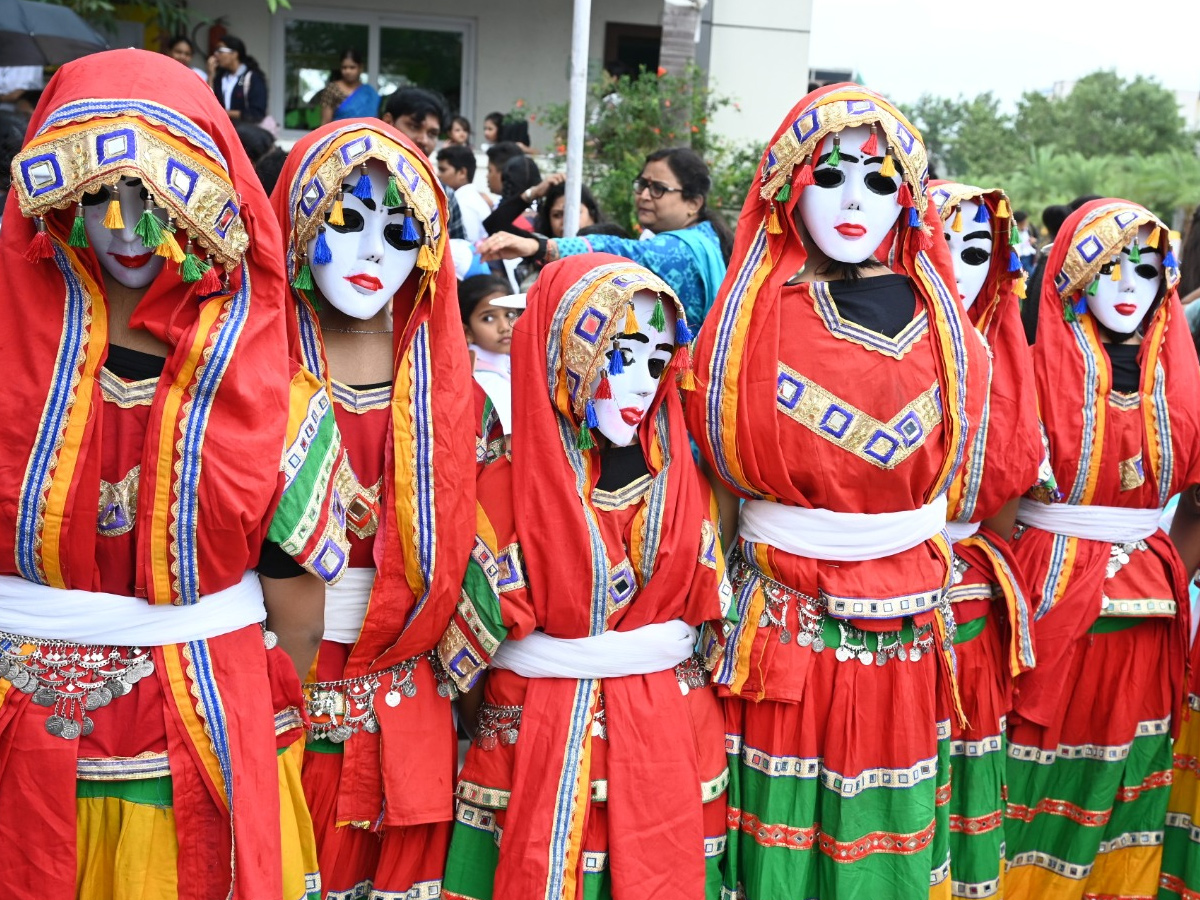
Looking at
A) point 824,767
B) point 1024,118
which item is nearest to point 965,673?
point 824,767

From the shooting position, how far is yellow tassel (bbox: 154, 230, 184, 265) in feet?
6.84

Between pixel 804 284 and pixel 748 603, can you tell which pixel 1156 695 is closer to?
pixel 748 603

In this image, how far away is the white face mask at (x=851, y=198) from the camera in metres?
3.00

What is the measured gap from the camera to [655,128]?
34.0 feet

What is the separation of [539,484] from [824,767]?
105 cm

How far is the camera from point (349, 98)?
7.18 m

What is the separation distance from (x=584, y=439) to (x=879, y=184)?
0.99 metres

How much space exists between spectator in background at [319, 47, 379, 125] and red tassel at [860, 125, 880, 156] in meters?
3.60

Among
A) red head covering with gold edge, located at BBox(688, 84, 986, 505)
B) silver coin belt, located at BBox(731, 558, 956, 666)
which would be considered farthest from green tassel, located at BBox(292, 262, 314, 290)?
silver coin belt, located at BBox(731, 558, 956, 666)

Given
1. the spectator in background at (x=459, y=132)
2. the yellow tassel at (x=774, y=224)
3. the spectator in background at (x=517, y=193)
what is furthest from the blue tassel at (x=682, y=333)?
the spectator in background at (x=459, y=132)

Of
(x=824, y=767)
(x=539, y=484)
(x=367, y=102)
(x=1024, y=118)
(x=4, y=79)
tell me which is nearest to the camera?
(x=539, y=484)

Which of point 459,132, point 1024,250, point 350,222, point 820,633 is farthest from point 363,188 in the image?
point 459,132

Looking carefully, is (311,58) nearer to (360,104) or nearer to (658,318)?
(360,104)

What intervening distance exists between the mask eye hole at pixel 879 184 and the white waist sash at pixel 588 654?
3.94ft
